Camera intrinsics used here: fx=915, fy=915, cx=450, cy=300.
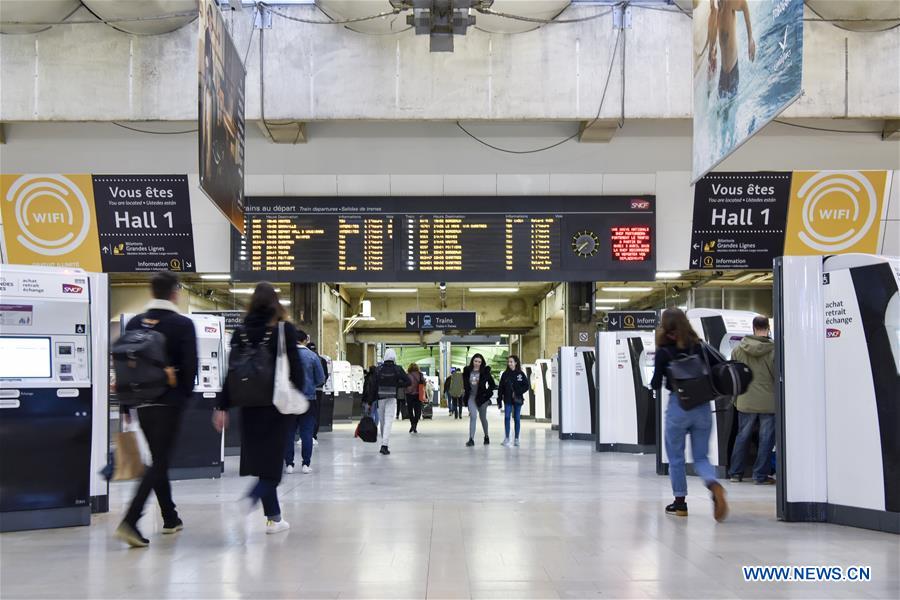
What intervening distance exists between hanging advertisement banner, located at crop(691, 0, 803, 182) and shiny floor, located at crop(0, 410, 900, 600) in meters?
3.08

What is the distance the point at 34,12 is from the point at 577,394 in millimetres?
10563

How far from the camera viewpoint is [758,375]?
891 cm

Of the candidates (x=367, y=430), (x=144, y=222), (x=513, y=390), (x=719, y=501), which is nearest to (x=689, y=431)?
(x=719, y=501)

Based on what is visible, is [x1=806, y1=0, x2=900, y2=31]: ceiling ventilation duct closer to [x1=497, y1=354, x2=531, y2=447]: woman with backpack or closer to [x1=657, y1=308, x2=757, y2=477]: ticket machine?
[x1=657, y1=308, x2=757, y2=477]: ticket machine

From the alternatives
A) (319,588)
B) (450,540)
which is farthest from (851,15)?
(319,588)

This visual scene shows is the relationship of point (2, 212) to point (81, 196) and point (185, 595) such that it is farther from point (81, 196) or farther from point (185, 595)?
point (185, 595)

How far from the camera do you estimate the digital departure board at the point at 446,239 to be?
14305mm

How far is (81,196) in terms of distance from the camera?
47.2 ft

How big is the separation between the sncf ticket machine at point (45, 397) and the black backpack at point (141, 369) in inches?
47.2

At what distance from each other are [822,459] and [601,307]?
22.5 meters

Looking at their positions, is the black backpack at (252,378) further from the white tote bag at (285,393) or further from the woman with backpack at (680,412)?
the woman with backpack at (680,412)

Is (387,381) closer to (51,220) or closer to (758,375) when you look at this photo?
Answer: (758,375)

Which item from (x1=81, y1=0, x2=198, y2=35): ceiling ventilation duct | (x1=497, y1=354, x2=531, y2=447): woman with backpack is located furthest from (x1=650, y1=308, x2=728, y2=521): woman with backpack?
(x1=81, y1=0, x2=198, y2=35): ceiling ventilation duct

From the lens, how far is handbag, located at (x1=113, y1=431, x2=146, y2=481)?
5.60 meters
